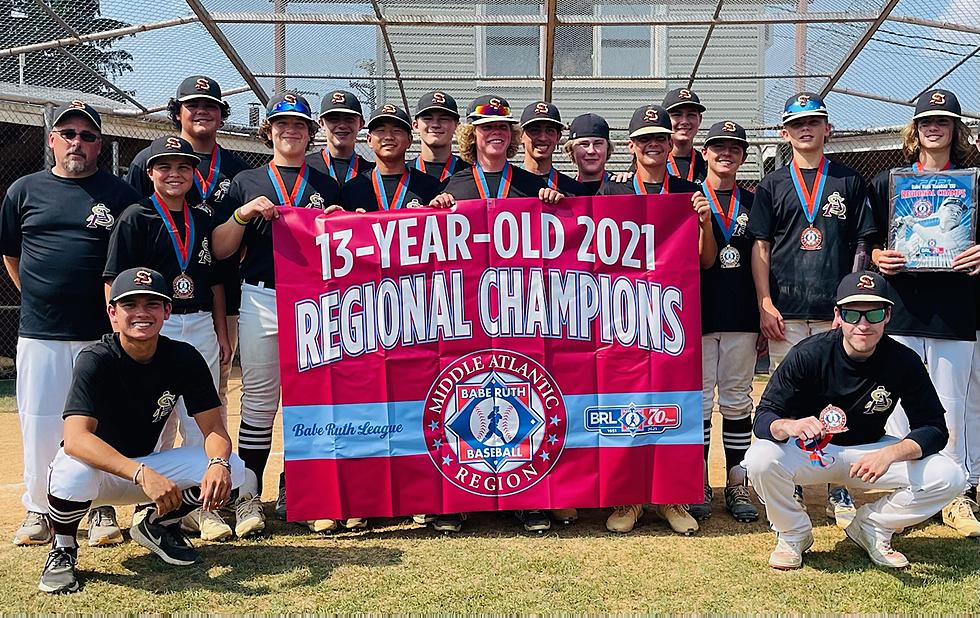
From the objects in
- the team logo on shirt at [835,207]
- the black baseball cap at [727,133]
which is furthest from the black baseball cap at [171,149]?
the team logo on shirt at [835,207]

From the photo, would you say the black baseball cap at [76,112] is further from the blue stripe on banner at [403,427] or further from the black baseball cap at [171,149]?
the blue stripe on banner at [403,427]

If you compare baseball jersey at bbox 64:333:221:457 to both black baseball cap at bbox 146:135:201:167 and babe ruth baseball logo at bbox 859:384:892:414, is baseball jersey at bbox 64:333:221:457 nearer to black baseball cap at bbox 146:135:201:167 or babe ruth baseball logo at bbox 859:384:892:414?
black baseball cap at bbox 146:135:201:167

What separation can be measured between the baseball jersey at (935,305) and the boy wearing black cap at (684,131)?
1473mm

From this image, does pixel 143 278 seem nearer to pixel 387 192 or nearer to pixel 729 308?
pixel 387 192

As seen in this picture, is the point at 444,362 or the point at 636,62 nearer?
the point at 444,362

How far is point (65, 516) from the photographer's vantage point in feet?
13.2

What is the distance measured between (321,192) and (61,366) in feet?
5.61

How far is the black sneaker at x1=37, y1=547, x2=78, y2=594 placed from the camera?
3951 mm

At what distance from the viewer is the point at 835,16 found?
8.67 m

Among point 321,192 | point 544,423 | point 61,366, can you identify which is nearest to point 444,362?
point 544,423

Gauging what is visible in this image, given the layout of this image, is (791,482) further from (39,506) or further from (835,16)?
(835,16)

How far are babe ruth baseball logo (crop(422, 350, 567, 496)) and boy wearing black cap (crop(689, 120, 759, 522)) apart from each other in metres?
1.11

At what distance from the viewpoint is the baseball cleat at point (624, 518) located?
4859mm

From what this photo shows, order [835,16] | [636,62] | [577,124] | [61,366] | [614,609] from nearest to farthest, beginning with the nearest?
[614,609] < [61,366] < [577,124] < [835,16] < [636,62]
